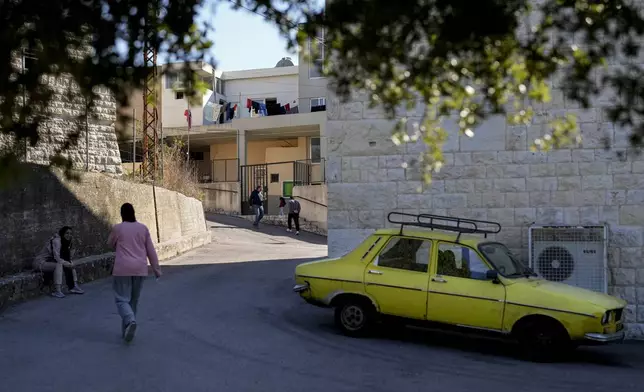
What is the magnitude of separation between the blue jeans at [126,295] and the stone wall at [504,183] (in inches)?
158

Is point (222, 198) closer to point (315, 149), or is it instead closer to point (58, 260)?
point (315, 149)

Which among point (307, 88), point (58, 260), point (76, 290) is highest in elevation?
point (307, 88)

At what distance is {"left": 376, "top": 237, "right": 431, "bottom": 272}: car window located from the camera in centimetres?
961

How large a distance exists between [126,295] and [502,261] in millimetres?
4813

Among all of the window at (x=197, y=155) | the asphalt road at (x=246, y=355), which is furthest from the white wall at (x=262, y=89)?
the asphalt road at (x=246, y=355)

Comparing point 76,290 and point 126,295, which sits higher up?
point 126,295

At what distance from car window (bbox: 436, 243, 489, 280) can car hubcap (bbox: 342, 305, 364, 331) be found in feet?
4.07

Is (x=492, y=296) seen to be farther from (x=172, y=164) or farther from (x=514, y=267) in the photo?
(x=172, y=164)

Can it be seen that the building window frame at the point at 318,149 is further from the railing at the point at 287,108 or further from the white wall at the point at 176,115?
the white wall at the point at 176,115

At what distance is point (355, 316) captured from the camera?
9.89 metres

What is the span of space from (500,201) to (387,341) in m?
3.20

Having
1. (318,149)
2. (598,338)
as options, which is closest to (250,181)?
(318,149)

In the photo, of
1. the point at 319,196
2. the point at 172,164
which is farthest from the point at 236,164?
the point at 172,164

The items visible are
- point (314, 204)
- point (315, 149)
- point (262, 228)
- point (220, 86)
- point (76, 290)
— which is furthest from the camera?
point (220, 86)
